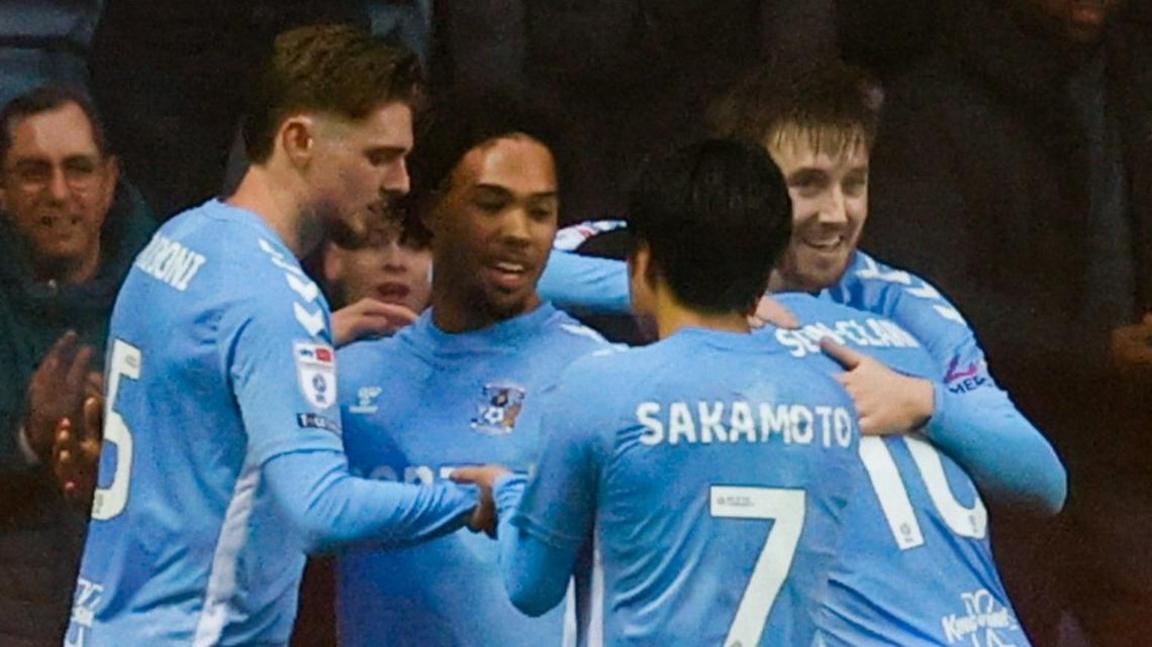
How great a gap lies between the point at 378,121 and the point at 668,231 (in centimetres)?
61

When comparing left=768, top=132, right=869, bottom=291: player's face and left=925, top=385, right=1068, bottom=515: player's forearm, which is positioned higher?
left=768, top=132, right=869, bottom=291: player's face

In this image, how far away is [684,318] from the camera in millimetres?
2467

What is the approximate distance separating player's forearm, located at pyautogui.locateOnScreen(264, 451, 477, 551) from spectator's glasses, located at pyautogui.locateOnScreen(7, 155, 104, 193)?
1.22 metres

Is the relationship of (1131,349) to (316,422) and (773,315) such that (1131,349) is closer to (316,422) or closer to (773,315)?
(773,315)

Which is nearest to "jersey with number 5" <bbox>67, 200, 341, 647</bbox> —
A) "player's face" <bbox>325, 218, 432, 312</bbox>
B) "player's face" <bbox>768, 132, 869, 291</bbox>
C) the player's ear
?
the player's ear

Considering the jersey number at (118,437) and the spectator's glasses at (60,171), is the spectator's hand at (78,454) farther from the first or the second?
the jersey number at (118,437)

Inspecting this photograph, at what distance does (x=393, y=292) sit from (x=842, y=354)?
1072 millimetres

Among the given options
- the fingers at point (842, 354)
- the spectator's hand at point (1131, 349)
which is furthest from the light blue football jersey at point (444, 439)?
the spectator's hand at point (1131, 349)

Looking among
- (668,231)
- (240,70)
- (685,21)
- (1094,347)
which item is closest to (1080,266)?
(1094,347)

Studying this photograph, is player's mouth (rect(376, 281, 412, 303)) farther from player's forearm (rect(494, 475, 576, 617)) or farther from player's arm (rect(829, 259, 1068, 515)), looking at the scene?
player's forearm (rect(494, 475, 576, 617))

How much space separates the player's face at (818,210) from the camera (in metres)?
3.07

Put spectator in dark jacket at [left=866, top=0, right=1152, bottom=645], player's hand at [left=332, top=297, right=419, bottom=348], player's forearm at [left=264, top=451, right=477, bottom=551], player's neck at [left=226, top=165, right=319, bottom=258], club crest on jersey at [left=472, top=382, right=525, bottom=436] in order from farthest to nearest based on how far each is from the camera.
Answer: spectator in dark jacket at [left=866, top=0, right=1152, bottom=645] → player's hand at [left=332, top=297, right=419, bottom=348] → club crest on jersey at [left=472, top=382, right=525, bottom=436] → player's neck at [left=226, top=165, right=319, bottom=258] → player's forearm at [left=264, top=451, right=477, bottom=551]

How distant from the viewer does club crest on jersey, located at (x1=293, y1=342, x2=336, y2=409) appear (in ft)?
8.55

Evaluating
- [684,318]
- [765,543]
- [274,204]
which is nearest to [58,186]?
[274,204]
